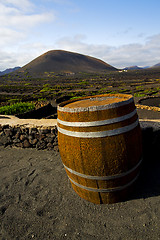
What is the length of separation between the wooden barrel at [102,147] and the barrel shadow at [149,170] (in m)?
0.39

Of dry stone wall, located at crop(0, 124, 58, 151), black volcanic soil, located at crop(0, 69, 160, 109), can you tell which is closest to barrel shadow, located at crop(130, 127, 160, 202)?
dry stone wall, located at crop(0, 124, 58, 151)

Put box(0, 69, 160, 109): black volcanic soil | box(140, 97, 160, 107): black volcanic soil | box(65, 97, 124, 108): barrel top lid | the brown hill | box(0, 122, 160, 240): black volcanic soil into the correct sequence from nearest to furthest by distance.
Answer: box(0, 122, 160, 240): black volcanic soil
box(65, 97, 124, 108): barrel top lid
box(140, 97, 160, 107): black volcanic soil
box(0, 69, 160, 109): black volcanic soil
the brown hill

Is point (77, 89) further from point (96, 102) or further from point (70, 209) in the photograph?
point (70, 209)

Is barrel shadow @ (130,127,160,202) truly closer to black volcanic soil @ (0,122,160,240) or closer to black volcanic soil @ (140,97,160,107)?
black volcanic soil @ (0,122,160,240)

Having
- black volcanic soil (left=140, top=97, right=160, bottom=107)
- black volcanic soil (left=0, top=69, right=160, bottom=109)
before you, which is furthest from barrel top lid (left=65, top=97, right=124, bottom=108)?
black volcanic soil (left=0, top=69, right=160, bottom=109)

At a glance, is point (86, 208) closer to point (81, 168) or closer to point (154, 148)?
point (81, 168)

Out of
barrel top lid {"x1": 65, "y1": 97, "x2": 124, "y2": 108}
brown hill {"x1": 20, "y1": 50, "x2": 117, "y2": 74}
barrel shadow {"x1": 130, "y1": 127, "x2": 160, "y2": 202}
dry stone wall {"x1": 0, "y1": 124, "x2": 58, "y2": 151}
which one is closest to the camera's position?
barrel top lid {"x1": 65, "y1": 97, "x2": 124, "y2": 108}

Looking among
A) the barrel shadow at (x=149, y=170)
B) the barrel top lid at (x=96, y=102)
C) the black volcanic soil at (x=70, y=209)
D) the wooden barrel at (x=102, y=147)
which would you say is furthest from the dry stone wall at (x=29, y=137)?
the barrel shadow at (x=149, y=170)

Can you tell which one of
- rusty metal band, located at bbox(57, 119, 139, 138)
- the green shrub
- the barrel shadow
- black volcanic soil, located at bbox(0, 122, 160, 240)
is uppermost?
rusty metal band, located at bbox(57, 119, 139, 138)

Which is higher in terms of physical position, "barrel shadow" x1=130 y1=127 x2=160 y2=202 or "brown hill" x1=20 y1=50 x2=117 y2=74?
"brown hill" x1=20 y1=50 x2=117 y2=74

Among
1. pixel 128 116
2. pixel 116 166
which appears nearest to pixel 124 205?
pixel 116 166

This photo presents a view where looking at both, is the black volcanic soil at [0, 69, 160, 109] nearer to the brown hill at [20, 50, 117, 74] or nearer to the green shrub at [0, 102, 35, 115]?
the green shrub at [0, 102, 35, 115]

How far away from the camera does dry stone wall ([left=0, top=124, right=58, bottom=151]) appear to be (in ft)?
15.0

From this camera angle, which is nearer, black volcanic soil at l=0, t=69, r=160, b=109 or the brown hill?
black volcanic soil at l=0, t=69, r=160, b=109
